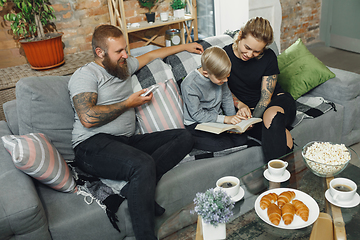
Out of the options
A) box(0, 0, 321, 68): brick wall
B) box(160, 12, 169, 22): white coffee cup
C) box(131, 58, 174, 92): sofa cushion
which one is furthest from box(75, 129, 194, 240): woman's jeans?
box(160, 12, 169, 22): white coffee cup

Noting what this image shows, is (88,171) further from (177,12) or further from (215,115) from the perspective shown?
(177,12)

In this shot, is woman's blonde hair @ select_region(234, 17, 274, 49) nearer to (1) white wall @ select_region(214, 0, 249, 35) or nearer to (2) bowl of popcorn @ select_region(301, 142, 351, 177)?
(2) bowl of popcorn @ select_region(301, 142, 351, 177)

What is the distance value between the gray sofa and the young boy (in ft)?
0.35

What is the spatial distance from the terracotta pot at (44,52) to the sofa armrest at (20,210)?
1600 mm

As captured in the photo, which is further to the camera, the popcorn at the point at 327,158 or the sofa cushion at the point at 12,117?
the sofa cushion at the point at 12,117

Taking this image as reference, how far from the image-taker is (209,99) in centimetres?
180

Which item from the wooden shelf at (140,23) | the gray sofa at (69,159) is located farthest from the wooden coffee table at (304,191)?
the wooden shelf at (140,23)

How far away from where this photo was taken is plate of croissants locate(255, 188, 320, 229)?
3.34 ft

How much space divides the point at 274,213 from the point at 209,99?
91cm

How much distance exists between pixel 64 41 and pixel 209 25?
195cm

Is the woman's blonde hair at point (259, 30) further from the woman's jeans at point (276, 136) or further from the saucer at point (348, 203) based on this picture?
the saucer at point (348, 203)

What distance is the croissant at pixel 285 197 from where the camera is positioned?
1092mm

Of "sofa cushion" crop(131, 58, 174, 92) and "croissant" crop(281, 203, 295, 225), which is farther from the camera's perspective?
"sofa cushion" crop(131, 58, 174, 92)

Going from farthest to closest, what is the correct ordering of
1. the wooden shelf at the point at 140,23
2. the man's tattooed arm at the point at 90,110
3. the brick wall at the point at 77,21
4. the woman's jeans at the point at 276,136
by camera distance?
1. the wooden shelf at the point at 140,23
2. the brick wall at the point at 77,21
3. the woman's jeans at the point at 276,136
4. the man's tattooed arm at the point at 90,110
